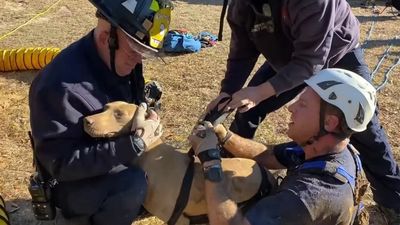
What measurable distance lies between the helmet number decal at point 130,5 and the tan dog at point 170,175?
1.79 ft

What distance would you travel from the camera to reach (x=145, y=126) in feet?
9.62

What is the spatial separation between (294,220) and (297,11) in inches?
49.0

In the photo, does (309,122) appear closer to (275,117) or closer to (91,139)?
(91,139)

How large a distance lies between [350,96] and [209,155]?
33.0 inches

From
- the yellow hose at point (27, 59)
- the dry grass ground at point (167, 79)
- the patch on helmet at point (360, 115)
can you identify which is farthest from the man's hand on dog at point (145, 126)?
the yellow hose at point (27, 59)

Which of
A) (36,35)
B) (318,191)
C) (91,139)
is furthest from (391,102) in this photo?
(36,35)

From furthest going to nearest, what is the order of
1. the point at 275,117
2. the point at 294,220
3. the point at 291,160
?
1. the point at 275,117
2. the point at 291,160
3. the point at 294,220

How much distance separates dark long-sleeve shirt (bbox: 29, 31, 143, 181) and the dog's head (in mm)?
68

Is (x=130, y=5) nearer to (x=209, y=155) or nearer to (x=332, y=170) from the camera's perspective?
(x=209, y=155)

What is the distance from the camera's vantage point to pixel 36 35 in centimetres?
851

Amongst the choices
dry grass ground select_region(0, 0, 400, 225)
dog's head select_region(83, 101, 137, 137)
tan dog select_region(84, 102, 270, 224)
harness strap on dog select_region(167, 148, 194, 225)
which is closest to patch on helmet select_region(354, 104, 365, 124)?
tan dog select_region(84, 102, 270, 224)

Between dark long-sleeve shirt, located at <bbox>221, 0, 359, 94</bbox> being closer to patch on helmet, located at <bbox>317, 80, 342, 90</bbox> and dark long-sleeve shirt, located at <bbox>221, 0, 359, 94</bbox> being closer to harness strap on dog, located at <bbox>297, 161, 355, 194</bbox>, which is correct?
patch on helmet, located at <bbox>317, 80, 342, 90</bbox>

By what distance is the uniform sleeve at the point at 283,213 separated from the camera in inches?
106

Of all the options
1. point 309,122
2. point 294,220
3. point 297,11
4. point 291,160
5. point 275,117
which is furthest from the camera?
point 275,117
